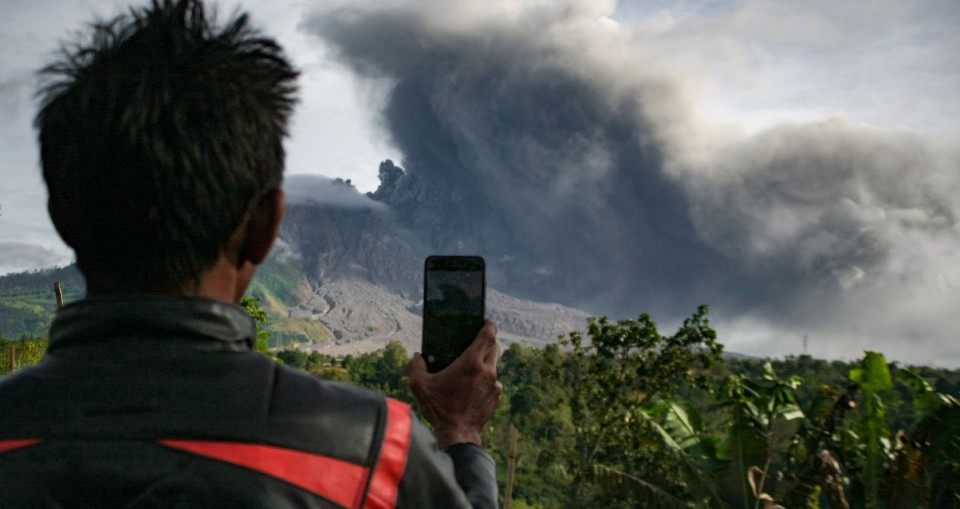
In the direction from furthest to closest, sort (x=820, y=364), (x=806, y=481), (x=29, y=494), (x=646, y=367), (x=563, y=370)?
(x=820, y=364), (x=563, y=370), (x=646, y=367), (x=806, y=481), (x=29, y=494)

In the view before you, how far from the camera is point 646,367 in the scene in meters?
21.9

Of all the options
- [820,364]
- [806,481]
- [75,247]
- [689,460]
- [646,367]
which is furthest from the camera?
[820,364]

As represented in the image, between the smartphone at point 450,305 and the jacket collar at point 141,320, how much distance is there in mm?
533

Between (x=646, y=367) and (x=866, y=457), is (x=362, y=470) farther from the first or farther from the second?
(x=646, y=367)

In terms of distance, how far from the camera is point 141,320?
98 cm

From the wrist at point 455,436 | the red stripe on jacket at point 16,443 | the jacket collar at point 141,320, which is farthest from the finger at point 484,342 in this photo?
the red stripe on jacket at point 16,443

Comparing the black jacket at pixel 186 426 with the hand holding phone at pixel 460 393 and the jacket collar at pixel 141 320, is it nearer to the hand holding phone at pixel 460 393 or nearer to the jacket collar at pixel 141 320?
the jacket collar at pixel 141 320

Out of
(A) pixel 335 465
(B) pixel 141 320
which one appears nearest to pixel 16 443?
(B) pixel 141 320

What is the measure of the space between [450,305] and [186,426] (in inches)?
28.8

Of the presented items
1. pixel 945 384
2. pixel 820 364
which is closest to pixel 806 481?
pixel 945 384

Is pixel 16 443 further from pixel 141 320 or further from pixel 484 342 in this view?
pixel 484 342

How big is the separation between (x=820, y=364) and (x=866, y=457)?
32437 mm

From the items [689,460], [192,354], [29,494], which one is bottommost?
[689,460]

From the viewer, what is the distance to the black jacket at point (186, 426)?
0.92 meters
